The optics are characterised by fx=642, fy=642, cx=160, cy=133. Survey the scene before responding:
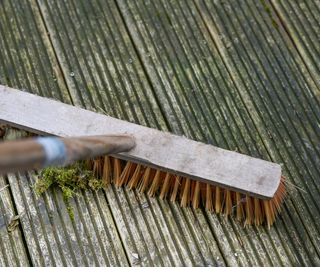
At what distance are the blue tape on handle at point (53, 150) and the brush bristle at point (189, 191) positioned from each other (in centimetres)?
58

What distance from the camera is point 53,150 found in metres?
1.19

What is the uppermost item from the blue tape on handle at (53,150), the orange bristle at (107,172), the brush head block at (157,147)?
the blue tape on handle at (53,150)

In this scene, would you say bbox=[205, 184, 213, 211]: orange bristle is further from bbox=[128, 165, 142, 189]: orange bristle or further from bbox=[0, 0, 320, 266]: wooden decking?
bbox=[128, 165, 142, 189]: orange bristle

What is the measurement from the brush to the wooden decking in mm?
47

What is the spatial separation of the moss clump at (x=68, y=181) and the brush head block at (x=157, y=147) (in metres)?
0.13

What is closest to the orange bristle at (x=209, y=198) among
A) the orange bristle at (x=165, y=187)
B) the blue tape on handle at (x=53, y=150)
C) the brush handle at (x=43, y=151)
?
the orange bristle at (x=165, y=187)

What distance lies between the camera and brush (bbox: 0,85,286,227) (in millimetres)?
1777

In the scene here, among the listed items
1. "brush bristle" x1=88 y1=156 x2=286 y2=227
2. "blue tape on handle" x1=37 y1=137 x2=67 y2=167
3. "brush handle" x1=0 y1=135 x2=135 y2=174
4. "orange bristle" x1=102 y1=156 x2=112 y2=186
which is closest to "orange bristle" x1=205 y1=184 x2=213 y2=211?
"brush bristle" x1=88 y1=156 x2=286 y2=227

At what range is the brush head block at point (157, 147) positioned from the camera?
177cm

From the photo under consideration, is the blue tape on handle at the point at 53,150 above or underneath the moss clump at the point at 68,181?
above

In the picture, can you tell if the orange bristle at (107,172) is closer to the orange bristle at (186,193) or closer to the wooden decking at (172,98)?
the wooden decking at (172,98)

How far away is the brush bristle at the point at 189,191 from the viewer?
1834 millimetres

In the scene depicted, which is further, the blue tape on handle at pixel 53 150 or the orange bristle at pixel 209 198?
the orange bristle at pixel 209 198

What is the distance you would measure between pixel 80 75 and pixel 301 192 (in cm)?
78
